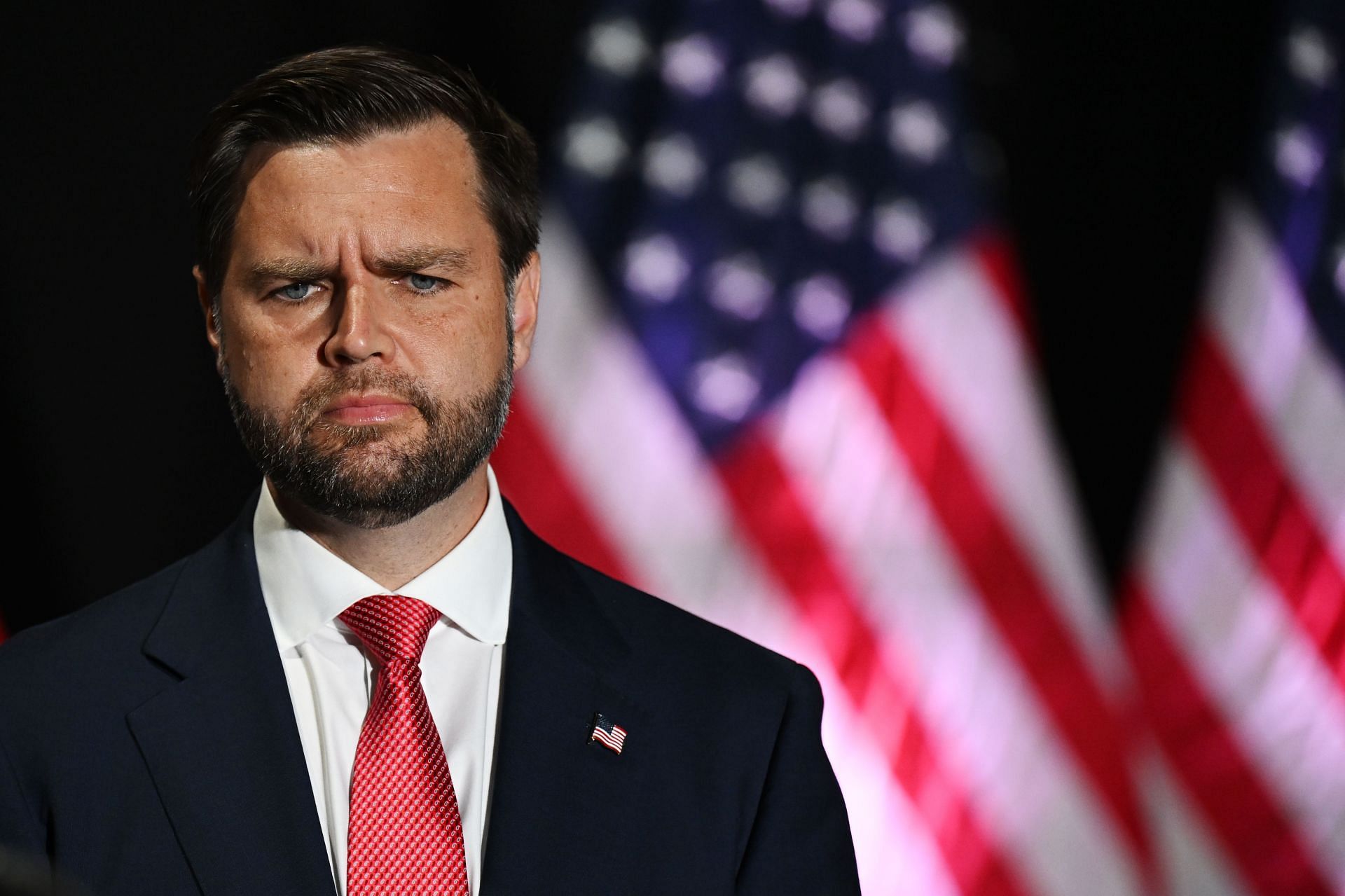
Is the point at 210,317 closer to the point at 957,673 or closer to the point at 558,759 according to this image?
the point at 558,759

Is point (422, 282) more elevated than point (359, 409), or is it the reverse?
point (422, 282)

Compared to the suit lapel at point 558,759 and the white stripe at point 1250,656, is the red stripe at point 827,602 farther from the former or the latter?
the suit lapel at point 558,759

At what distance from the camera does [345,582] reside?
4.58 ft

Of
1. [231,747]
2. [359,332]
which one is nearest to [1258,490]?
[359,332]

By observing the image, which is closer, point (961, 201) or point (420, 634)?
point (420, 634)

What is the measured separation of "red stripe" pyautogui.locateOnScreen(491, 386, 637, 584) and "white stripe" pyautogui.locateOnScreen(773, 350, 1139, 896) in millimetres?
→ 334

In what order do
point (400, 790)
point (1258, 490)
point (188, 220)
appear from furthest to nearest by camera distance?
1. point (1258, 490)
2. point (188, 220)
3. point (400, 790)

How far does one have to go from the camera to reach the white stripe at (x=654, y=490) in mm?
2250

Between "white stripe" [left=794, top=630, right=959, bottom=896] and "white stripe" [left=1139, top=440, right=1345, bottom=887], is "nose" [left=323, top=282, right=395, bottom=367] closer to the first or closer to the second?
"white stripe" [left=794, top=630, right=959, bottom=896]

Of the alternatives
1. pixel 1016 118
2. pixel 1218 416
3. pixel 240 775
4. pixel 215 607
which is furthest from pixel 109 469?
pixel 1218 416

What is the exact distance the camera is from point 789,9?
236 centimetres

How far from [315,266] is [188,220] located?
935 mm

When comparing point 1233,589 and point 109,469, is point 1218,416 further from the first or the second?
point 109,469

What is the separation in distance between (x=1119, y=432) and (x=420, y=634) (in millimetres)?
1350
